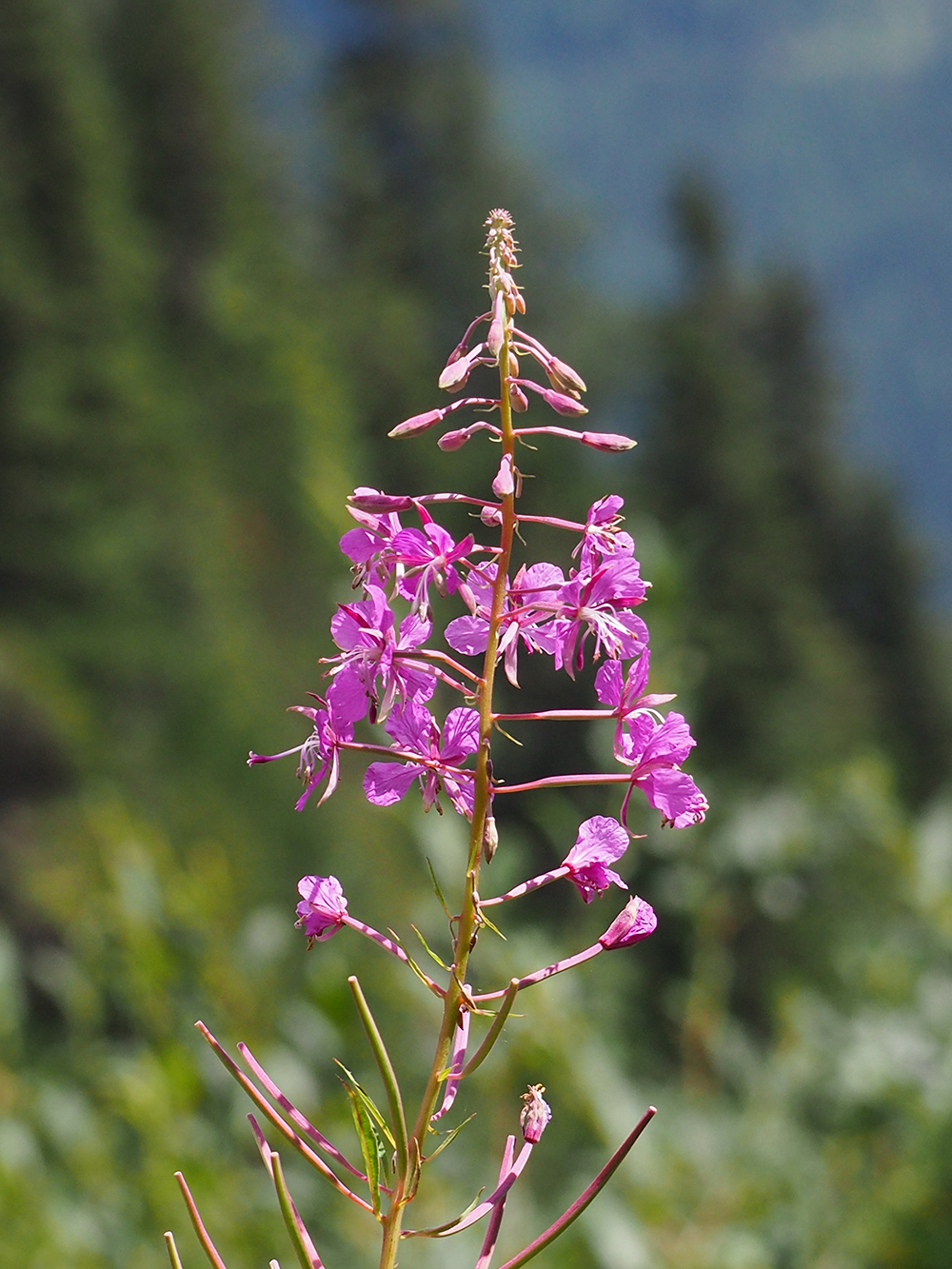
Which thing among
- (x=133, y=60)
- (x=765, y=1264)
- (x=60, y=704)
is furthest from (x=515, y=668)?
(x=133, y=60)

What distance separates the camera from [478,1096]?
4.10 metres

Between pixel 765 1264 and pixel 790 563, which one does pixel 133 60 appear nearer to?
pixel 790 563

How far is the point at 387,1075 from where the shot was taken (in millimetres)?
958

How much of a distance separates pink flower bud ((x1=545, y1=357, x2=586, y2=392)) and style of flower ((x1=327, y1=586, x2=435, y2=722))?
0.25 meters

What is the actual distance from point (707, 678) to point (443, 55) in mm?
18505

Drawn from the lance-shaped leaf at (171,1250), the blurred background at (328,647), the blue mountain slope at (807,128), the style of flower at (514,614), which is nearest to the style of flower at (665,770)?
the style of flower at (514,614)

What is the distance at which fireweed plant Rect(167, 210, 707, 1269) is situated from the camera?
101 cm

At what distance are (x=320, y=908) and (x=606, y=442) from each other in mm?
472

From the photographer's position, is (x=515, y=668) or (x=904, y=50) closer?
(x=515, y=668)

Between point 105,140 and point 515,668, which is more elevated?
point 105,140

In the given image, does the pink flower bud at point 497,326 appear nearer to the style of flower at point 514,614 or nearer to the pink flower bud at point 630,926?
the style of flower at point 514,614

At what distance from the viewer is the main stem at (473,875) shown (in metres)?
0.98

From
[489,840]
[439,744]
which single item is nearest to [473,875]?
[489,840]

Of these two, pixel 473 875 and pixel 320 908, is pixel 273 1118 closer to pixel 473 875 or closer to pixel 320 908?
pixel 320 908
